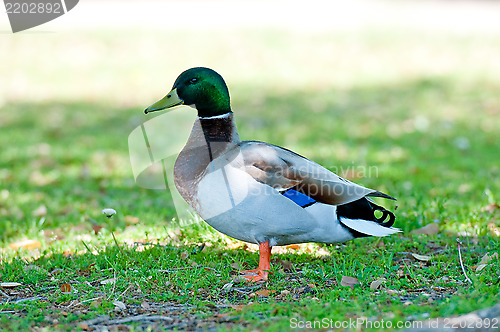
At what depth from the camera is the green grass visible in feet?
10.4

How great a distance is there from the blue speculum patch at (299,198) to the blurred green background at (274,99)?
1239 millimetres

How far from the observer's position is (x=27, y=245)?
168 inches

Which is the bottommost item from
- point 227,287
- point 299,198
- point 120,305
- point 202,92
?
point 227,287

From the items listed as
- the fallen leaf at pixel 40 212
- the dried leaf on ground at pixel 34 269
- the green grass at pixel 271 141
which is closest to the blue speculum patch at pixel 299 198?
the green grass at pixel 271 141

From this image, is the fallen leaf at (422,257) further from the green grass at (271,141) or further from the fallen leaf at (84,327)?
the fallen leaf at (84,327)

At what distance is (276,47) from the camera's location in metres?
12.3

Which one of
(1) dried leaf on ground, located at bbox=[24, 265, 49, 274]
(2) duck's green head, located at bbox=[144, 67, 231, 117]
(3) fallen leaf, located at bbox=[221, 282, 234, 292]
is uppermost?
(2) duck's green head, located at bbox=[144, 67, 231, 117]

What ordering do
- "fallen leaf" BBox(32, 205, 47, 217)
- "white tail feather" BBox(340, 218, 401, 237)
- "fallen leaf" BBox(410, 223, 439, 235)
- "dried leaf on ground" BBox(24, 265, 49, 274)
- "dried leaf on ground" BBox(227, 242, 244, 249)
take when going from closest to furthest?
"white tail feather" BBox(340, 218, 401, 237) < "dried leaf on ground" BBox(24, 265, 49, 274) < "dried leaf on ground" BBox(227, 242, 244, 249) < "fallen leaf" BBox(410, 223, 439, 235) < "fallen leaf" BBox(32, 205, 47, 217)

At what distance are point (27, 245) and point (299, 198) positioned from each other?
206 cm

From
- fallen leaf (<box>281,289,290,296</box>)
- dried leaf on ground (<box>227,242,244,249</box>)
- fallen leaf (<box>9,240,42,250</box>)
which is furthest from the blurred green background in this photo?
fallen leaf (<box>281,289,290,296</box>)

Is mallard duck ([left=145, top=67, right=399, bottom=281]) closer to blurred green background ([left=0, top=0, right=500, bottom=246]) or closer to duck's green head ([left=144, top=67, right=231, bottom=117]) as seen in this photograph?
duck's green head ([left=144, top=67, right=231, bottom=117])

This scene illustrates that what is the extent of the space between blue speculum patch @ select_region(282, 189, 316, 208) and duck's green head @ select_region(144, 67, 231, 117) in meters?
0.69

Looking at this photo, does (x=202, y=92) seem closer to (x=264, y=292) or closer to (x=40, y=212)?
(x=264, y=292)

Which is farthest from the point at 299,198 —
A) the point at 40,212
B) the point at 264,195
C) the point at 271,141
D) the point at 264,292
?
the point at 271,141
